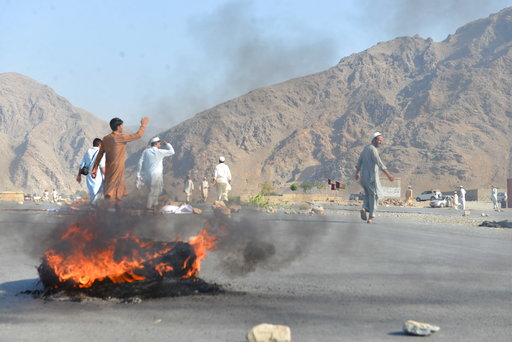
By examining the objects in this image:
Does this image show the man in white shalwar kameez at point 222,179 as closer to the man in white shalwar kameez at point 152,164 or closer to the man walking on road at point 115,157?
the man in white shalwar kameez at point 152,164

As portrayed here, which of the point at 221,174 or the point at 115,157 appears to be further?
the point at 221,174

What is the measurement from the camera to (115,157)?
27.9 ft

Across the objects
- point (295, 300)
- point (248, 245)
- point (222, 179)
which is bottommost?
point (295, 300)

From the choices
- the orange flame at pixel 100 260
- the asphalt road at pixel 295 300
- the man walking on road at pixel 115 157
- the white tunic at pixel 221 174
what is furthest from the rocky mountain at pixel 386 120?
the orange flame at pixel 100 260

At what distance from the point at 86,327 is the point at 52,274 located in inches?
61.8

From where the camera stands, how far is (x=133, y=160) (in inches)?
6555

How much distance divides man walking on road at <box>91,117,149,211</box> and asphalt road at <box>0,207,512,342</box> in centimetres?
73

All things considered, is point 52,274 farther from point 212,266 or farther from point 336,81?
point 336,81

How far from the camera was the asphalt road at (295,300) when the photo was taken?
4.75m

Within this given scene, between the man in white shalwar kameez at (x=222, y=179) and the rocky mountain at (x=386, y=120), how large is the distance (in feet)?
291

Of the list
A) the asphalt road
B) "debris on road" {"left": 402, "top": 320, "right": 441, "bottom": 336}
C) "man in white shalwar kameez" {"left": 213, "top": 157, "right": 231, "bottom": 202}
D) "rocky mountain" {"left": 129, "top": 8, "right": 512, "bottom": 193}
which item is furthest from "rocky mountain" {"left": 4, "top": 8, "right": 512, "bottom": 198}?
"debris on road" {"left": 402, "top": 320, "right": 441, "bottom": 336}

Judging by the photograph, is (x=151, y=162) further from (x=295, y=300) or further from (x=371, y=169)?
(x=295, y=300)

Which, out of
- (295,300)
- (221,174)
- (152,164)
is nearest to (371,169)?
(221,174)

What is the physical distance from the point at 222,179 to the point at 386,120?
120 meters
